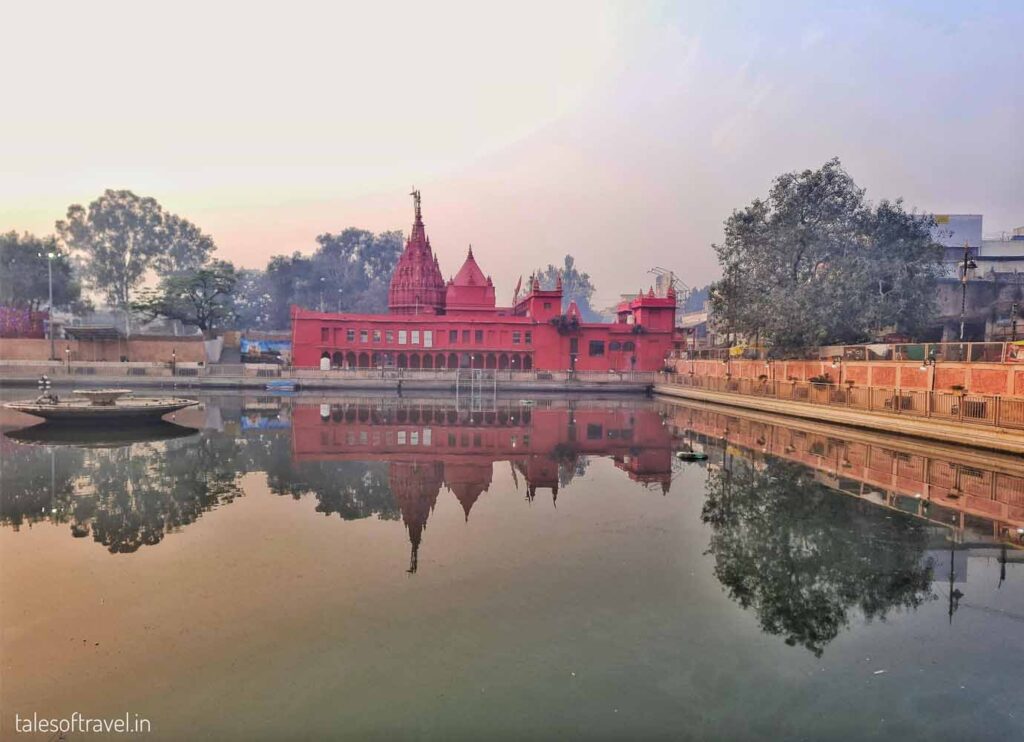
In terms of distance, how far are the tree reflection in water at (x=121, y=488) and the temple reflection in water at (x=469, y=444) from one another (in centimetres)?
366

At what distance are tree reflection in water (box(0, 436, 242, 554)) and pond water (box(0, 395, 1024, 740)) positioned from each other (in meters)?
0.11

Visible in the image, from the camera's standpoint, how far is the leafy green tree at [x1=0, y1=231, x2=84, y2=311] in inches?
2625

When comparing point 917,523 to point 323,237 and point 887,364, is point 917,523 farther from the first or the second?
point 323,237

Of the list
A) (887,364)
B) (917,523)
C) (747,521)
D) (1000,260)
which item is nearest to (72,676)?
(747,521)

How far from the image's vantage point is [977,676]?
7023mm

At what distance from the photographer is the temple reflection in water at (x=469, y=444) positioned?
54.8ft

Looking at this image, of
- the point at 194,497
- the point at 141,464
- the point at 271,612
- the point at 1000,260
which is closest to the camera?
the point at 271,612

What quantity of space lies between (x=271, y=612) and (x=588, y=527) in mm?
6729

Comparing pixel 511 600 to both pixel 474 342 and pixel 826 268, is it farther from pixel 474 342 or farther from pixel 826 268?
pixel 474 342

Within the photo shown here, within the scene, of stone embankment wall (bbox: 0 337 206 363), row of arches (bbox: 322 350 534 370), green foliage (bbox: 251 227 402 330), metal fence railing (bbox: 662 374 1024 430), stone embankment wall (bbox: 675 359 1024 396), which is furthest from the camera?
green foliage (bbox: 251 227 402 330)

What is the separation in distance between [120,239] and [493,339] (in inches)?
2461

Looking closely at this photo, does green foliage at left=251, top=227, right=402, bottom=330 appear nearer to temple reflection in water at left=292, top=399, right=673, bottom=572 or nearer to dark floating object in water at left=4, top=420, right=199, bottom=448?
temple reflection in water at left=292, top=399, right=673, bottom=572

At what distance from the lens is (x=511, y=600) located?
885 centimetres

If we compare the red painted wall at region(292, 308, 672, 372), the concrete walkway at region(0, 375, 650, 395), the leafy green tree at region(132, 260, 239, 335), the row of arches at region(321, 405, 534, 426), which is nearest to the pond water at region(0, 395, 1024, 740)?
the row of arches at region(321, 405, 534, 426)
